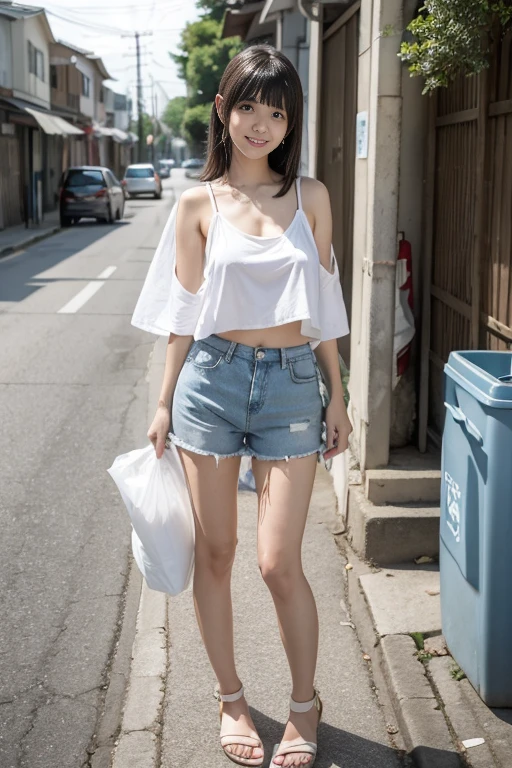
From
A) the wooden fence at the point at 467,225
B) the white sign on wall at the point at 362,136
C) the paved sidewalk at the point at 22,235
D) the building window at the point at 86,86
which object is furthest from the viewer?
the building window at the point at 86,86

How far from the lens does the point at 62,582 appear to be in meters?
4.47

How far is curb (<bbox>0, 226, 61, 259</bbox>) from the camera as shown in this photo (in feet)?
68.4

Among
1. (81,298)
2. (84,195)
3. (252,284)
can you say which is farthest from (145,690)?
(84,195)

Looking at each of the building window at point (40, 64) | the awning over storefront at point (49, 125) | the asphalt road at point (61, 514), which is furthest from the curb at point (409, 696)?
the building window at point (40, 64)

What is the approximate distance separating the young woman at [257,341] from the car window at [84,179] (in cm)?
2598

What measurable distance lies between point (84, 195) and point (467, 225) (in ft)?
82.2

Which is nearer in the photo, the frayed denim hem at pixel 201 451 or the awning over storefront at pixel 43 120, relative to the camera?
the frayed denim hem at pixel 201 451

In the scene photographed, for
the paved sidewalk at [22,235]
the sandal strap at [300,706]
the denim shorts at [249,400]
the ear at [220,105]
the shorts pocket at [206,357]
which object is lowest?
the sandal strap at [300,706]

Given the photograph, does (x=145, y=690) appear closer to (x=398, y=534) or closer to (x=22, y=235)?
(x=398, y=534)

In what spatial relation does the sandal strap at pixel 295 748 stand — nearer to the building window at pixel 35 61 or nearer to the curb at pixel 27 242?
the curb at pixel 27 242

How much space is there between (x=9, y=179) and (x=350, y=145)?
2367 centimetres

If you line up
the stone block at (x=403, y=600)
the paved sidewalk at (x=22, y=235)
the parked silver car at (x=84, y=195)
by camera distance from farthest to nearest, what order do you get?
the parked silver car at (x=84, y=195) → the paved sidewalk at (x=22, y=235) → the stone block at (x=403, y=600)

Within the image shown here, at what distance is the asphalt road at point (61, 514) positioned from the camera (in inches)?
133

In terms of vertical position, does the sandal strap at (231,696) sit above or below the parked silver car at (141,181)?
below
